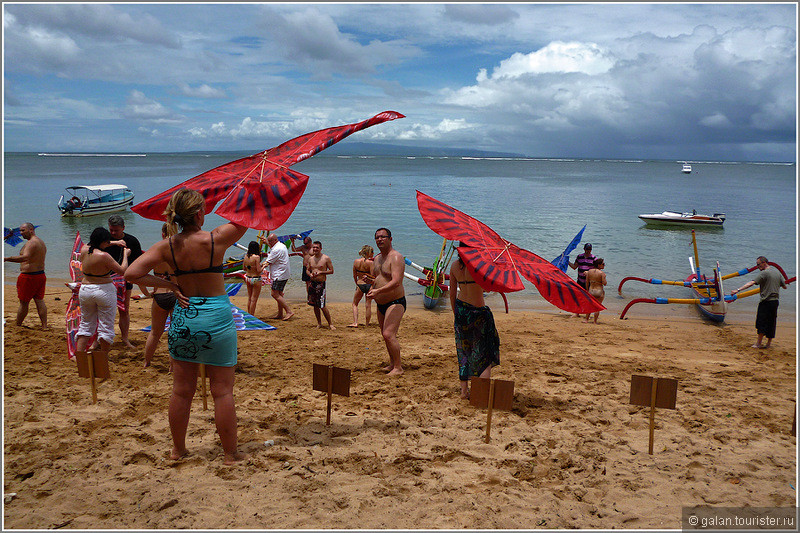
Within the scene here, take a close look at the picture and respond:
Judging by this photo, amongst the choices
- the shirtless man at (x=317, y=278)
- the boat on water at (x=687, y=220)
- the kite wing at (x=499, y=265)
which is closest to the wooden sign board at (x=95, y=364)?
the kite wing at (x=499, y=265)

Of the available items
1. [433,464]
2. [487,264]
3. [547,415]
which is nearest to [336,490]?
[433,464]

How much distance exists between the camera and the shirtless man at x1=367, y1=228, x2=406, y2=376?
6.07m

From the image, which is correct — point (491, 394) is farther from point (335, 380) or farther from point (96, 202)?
point (96, 202)

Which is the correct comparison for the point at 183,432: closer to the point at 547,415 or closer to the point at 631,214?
the point at 547,415

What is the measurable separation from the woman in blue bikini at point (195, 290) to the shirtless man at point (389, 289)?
99.2 inches

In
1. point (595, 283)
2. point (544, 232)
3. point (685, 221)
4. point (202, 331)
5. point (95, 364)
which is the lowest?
point (95, 364)

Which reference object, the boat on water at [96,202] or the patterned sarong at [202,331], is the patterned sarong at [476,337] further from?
the boat on water at [96,202]

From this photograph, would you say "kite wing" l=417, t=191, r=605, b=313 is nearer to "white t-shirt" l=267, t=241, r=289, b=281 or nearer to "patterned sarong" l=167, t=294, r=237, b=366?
"patterned sarong" l=167, t=294, r=237, b=366

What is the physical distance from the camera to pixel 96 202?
2855cm

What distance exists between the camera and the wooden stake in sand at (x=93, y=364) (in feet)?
15.3

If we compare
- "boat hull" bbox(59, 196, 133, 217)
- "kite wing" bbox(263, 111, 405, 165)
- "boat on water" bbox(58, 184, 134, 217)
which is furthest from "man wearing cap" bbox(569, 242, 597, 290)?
"boat hull" bbox(59, 196, 133, 217)

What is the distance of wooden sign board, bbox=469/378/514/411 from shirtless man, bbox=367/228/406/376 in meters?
1.80

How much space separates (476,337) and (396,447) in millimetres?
1411

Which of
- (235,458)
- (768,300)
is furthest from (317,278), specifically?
(768,300)
